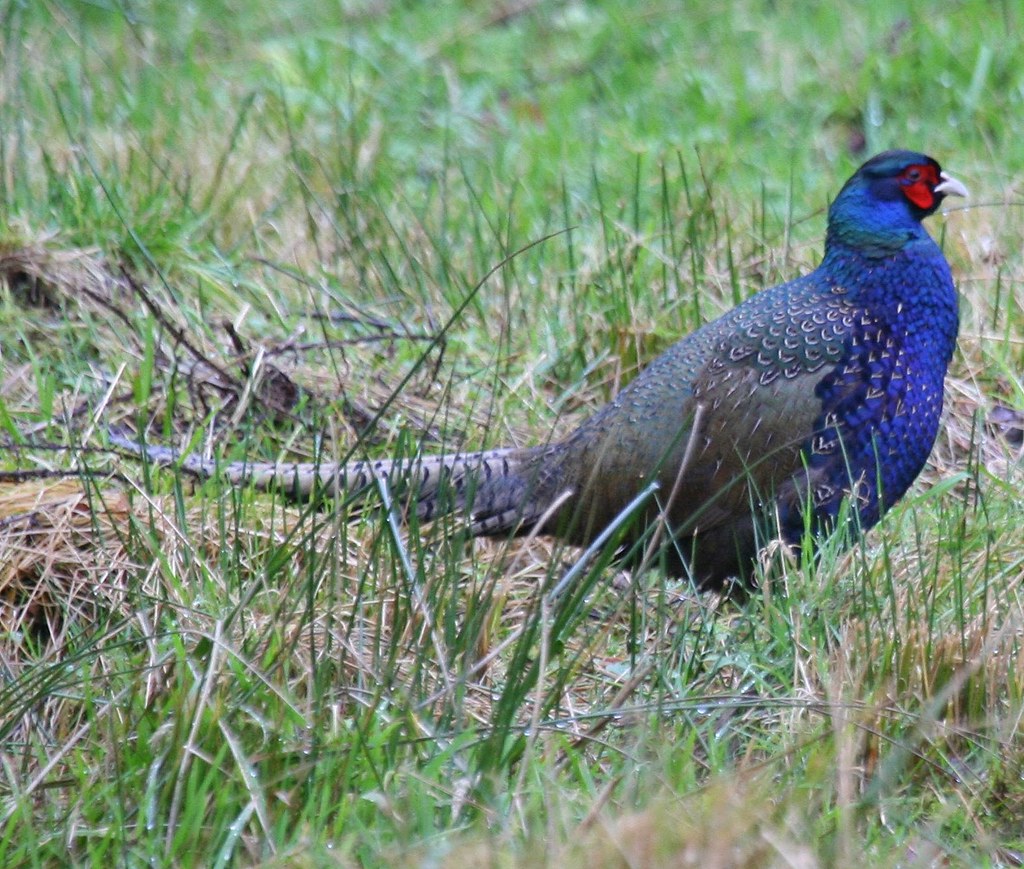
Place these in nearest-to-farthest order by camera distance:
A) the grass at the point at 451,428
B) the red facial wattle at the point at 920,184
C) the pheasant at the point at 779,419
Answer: the grass at the point at 451,428 → the pheasant at the point at 779,419 → the red facial wattle at the point at 920,184

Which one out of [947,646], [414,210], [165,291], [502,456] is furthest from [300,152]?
[947,646]

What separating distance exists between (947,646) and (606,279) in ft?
7.35

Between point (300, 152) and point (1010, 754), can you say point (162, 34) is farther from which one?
point (1010, 754)

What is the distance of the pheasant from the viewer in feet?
12.3

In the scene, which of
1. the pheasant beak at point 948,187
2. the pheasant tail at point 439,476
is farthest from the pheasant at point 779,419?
the pheasant beak at point 948,187

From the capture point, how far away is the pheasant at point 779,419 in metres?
3.75

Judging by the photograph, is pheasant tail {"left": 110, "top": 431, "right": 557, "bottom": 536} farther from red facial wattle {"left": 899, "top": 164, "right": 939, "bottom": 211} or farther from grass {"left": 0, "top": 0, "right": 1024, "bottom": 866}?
red facial wattle {"left": 899, "top": 164, "right": 939, "bottom": 211}

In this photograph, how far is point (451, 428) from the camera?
14.2 ft

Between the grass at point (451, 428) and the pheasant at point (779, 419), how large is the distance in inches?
4.3

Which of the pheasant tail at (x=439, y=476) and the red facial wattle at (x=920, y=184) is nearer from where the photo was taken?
the pheasant tail at (x=439, y=476)

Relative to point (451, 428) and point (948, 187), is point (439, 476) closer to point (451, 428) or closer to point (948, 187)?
point (451, 428)

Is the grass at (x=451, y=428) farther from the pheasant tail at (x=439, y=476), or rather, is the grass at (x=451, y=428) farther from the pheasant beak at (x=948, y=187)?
the pheasant beak at (x=948, y=187)

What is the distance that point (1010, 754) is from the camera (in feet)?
8.73

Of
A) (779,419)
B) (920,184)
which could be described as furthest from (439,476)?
(920,184)
